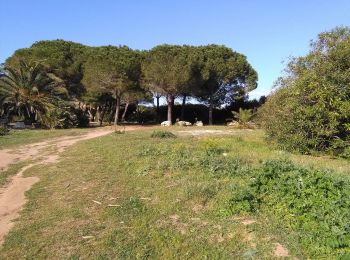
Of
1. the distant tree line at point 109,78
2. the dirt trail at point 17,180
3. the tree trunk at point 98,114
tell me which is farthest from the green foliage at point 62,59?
the dirt trail at point 17,180

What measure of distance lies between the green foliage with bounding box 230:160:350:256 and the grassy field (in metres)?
0.03

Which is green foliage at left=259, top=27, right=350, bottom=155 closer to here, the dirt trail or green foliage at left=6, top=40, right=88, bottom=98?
the dirt trail

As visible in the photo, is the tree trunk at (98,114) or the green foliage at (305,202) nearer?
the green foliage at (305,202)

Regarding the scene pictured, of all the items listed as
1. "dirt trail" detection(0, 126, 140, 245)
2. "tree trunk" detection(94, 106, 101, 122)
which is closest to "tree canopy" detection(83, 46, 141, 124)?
"tree trunk" detection(94, 106, 101, 122)

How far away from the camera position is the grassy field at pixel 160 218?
5004 millimetres

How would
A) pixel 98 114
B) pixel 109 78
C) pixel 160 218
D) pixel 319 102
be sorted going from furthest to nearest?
pixel 98 114
pixel 109 78
pixel 319 102
pixel 160 218

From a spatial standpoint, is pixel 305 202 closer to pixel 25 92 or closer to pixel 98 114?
pixel 25 92

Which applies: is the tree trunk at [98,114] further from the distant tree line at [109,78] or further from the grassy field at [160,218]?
the grassy field at [160,218]

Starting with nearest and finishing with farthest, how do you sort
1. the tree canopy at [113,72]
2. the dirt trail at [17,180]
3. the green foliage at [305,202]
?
the green foliage at [305,202], the dirt trail at [17,180], the tree canopy at [113,72]

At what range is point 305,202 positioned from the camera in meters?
5.54

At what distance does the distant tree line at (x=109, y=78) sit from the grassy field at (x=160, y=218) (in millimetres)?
20277

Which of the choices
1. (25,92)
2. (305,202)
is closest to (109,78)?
(25,92)

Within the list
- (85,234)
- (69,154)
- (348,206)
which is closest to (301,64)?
(69,154)

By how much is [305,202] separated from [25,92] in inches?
1009
